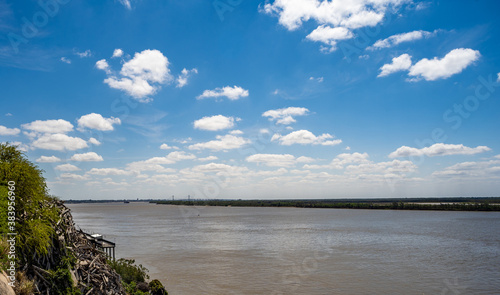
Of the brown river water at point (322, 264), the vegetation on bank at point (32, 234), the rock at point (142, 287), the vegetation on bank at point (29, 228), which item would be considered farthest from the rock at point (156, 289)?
the vegetation on bank at point (29, 228)

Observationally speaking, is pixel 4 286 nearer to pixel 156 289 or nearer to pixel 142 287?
pixel 142 287

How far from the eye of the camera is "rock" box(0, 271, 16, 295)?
7588 mm

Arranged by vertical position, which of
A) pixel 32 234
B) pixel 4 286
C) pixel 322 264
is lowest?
pixel 322 264

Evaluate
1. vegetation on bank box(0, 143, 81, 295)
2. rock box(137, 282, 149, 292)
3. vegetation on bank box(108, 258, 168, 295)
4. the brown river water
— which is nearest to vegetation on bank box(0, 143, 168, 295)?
vegetation on bank box(0, 143, 81, 295)

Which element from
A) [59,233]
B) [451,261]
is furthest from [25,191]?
[451,261]

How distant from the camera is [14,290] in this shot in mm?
8305

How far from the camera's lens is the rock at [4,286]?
7.59 metres

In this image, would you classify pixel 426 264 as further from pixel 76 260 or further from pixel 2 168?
pixel 2 168

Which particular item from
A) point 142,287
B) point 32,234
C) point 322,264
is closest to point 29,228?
point 32,234

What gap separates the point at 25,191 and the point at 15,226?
1116 mm

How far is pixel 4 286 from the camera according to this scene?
25.3 ft

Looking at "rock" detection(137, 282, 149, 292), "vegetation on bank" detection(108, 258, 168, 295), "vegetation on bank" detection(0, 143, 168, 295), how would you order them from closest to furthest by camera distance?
"vegetation on bank" detection(0, 143, 168, 295), "vegetation on bank" detection(108, 258, 168, 295), "rock" detection(137, 282, 149, 292)

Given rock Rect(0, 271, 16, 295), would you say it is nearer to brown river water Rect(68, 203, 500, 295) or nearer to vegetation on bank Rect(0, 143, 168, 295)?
vegetation on bank Rect(0, 143, 168, 295)

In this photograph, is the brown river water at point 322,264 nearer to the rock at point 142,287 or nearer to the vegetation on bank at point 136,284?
the vegetation on bank at point 136,284
